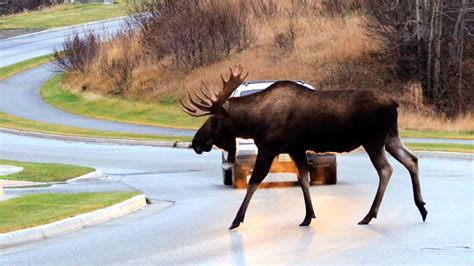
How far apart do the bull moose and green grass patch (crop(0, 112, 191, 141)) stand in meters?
20.2

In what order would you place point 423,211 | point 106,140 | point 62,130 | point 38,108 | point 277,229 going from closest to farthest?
point 277,229 → point 423,211 → point 106,140 → point 62,130 → point 38,108

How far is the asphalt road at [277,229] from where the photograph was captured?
12.7 metres

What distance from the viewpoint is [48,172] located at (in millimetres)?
25922

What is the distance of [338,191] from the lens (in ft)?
66.1

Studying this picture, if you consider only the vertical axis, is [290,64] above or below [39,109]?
above

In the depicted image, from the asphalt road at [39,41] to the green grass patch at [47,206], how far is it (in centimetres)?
4746

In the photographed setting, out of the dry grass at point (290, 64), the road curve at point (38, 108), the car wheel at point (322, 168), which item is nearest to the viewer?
the car wheel at point (322, 168)

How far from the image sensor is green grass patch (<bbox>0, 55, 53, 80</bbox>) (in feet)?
212

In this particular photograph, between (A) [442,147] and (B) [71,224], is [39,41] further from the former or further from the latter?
(B) [71,224]

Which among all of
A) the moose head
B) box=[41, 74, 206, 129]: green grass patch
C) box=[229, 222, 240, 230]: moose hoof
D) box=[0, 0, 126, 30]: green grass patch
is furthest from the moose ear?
box=[0, 0, 126, 30]: green grass patch

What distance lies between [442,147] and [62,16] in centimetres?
6307

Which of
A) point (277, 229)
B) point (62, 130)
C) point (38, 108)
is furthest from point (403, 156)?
point (38, 108)

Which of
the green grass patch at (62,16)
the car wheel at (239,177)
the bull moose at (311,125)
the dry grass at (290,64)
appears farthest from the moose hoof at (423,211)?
the green grass patch at (62,16)

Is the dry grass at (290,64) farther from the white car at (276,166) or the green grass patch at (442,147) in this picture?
the white car at (276,166)
